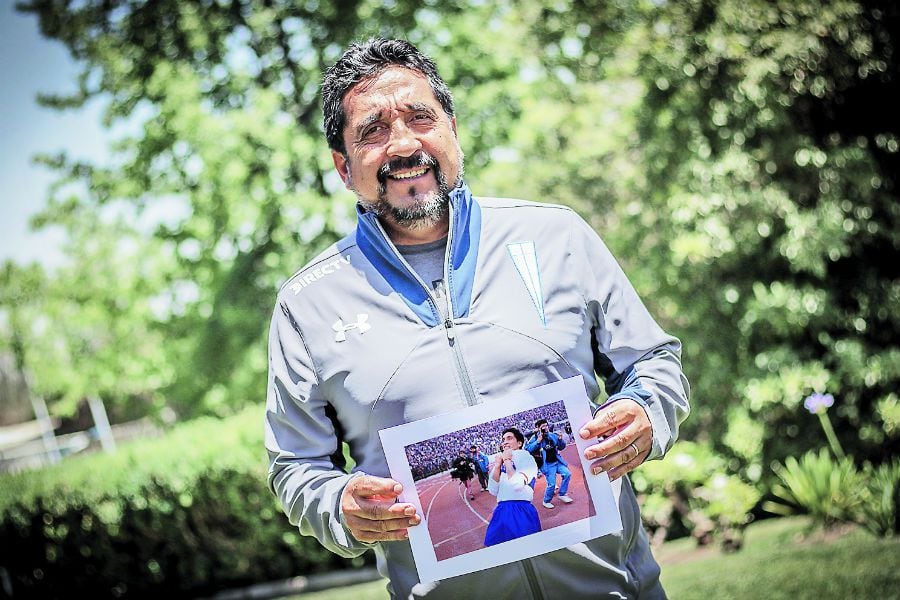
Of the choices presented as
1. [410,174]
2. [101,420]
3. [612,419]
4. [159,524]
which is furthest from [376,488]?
[101,420]

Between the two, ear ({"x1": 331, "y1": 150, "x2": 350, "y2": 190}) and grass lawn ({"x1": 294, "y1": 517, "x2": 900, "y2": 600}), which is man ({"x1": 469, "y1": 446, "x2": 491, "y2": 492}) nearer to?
ear ({"x1": 331, "y1": 150, "x2": 350, "y2": 190})

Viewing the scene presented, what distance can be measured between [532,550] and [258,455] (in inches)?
245

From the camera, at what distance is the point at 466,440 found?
193 cm

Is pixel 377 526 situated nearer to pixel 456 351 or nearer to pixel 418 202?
pixel 456 351

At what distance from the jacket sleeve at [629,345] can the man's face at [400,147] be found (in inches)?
16.2

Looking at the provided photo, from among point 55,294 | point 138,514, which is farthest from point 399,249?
point 55,294

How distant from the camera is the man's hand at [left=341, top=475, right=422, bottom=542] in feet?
6.13

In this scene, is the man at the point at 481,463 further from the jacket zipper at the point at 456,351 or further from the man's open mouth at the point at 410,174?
the man's open mouth at the point at 410,174

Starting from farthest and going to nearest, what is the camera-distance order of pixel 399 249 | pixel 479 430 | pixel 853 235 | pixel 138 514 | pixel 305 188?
pixel 305 188
pixel 138 514
pixel 853 235
pixel 399 249
pixel 479 430

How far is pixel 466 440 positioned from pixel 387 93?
95 centimetres

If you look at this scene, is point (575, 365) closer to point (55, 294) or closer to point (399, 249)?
point (399, 249)

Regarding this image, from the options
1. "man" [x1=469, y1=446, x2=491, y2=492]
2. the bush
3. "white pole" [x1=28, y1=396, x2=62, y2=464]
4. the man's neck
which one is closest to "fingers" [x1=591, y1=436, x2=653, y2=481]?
"man" [x1=469, y1=446, x2=491, y2=492]

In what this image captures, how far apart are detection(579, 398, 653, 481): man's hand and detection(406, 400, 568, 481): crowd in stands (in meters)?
0.09

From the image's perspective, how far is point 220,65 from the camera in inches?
403
